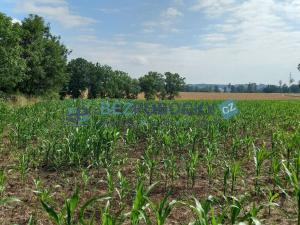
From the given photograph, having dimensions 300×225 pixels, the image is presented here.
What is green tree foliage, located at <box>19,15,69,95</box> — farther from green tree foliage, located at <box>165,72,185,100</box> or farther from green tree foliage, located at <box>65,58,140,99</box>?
green tree foliage, located at <box>165,72,185,100</box>

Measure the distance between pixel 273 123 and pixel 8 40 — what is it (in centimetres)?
1946

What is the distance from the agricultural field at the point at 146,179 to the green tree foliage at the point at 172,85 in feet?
226

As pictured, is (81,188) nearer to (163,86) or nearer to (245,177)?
(245,177)

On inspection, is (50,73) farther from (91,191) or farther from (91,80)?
(91,191)

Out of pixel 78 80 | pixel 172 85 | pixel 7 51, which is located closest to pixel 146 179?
pixel 7 51

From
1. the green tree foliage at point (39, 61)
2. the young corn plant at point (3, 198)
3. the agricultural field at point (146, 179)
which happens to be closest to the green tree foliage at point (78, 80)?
the green tree foliage at point (39, 61)

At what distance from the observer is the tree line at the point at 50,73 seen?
26.4 metres

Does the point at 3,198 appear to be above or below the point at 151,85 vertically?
below

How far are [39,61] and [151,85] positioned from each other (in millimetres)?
38133

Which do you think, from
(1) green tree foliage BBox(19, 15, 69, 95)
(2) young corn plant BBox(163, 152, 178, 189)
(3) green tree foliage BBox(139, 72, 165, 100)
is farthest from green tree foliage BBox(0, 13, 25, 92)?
(3) green tree foliage BBox(139, 72, 165, 100)

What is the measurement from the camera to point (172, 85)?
265ft

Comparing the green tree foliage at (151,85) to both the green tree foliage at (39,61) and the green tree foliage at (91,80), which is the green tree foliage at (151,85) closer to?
the green tree foliage at (91,80)

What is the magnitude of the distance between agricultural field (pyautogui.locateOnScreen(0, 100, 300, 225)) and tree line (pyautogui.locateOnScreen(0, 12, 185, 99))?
16754 mm

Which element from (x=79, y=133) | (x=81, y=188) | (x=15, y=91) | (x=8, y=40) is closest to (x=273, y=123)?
(x=79, y=133)
